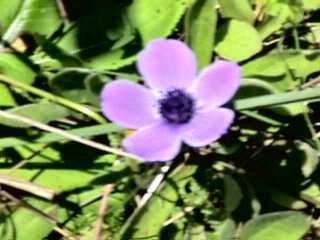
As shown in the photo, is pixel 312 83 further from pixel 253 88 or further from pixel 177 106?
pixel 177 106

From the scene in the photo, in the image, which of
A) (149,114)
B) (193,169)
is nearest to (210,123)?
(149,114)

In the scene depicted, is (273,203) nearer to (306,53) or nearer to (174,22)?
(306,53)

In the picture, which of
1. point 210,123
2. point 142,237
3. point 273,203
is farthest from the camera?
point 273,203

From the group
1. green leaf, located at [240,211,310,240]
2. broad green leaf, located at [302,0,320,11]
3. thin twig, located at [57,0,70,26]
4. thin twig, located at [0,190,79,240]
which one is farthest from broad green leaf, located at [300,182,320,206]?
thin twig, located at [57,0,70,26]

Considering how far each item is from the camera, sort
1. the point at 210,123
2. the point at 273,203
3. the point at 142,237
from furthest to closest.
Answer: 1. the point at 273,203
2. the point at 142,237
3. the point at 210,123

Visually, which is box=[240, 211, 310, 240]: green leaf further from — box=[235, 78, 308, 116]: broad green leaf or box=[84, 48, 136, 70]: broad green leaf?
box=[84, 48, 136, 70]: broad green leaf

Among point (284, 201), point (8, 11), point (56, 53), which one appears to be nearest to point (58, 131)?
point (56, 53)
